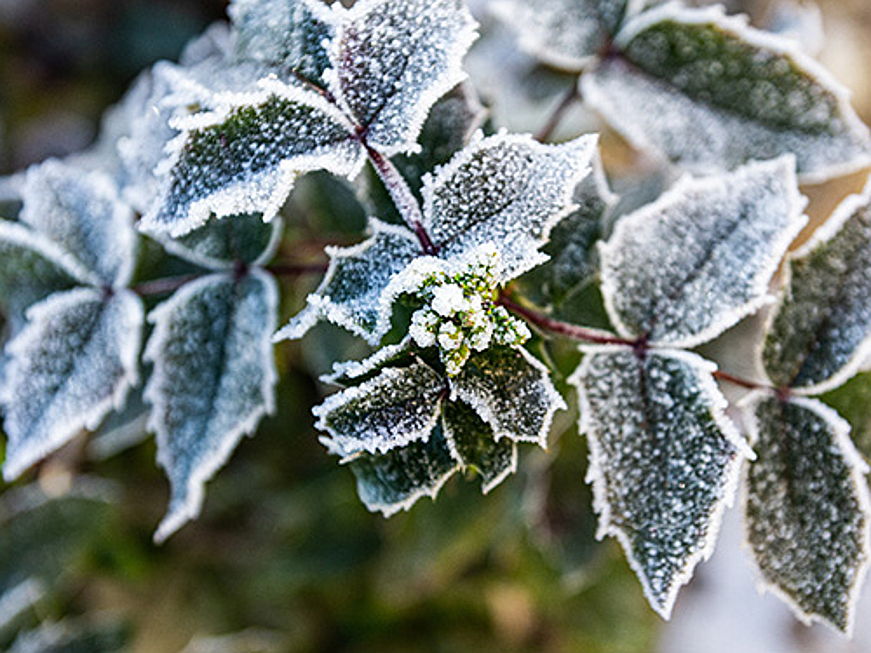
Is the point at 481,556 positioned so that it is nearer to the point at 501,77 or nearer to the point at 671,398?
the point at 501,77

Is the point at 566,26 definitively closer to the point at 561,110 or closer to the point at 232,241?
the point at 561,110

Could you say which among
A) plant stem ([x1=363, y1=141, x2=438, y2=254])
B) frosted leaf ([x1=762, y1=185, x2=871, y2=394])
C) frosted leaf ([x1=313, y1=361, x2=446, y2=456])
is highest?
plant stem ([x1=363, y1=141, x2=438, y2=254])

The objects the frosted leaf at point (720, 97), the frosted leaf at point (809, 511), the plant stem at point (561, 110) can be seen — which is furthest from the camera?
the plant stem at point (561, 110)

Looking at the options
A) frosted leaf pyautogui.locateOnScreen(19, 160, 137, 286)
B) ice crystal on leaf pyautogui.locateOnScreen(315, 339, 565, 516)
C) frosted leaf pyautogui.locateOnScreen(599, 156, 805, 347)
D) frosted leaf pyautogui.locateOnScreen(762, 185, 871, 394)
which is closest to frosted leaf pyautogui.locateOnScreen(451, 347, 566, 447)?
ice crystal on leaf pyautogui.locateOnScreen(315, 339, 565, 516)

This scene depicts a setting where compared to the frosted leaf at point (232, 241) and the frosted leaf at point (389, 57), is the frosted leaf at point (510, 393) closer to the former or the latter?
the frosted leaf at point (389, 57)

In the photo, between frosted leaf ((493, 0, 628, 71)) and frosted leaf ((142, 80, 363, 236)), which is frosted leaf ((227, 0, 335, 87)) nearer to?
frosted leaf ((142, 80, 363, 236))

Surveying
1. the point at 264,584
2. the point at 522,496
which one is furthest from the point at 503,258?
the point at 264,584

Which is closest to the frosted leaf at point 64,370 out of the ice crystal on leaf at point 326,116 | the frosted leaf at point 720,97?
the ice crystal on leaf at point 326,116
